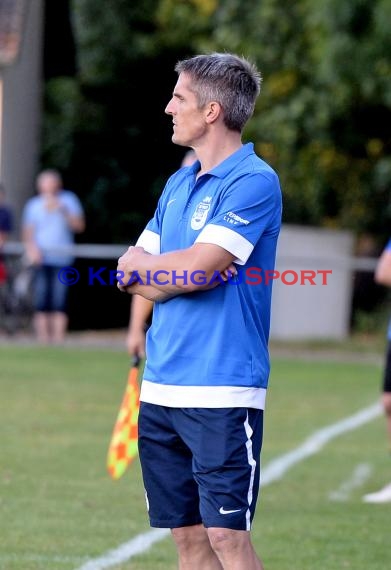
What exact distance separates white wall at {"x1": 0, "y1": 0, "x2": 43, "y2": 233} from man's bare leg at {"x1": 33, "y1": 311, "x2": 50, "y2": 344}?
5.22 metres

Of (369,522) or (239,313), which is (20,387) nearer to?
(369,522)

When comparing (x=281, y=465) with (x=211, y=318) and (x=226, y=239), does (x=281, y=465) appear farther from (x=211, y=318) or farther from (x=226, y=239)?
(x=226, y=239)

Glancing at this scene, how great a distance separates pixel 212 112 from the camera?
197 inches

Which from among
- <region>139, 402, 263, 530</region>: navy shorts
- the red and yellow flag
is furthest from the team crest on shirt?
the red and yellow flag

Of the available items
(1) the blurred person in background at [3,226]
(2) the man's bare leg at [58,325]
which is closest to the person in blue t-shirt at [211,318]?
(2) the man's bare leg at [58,325]

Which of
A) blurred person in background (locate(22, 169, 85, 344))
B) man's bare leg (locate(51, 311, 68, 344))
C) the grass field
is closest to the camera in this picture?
the grass field

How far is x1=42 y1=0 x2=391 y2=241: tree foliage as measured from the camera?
21516 mm

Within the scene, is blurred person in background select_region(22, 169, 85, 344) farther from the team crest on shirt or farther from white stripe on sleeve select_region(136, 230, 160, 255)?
the team crest on shirt

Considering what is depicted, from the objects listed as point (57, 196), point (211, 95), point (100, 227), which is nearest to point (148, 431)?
point (211, 95)

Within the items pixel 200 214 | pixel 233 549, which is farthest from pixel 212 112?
pixel 233 549

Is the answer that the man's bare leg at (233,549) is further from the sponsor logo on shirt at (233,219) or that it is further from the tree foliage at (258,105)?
the tree foliage at (258,105)

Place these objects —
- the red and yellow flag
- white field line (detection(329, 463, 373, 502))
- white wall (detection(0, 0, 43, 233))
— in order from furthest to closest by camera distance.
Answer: white wall (detection(0, 0, 43, 233)), white field line (detection(329, 463, 373, 502)), the red and yellow flag

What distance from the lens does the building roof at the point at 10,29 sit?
2358 cm

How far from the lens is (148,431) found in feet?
17.0
